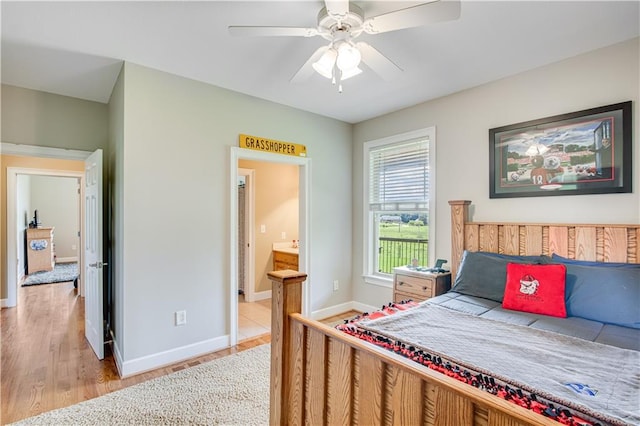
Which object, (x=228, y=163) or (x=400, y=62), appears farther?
(x=228, y=163)

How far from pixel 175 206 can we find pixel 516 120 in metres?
3.19

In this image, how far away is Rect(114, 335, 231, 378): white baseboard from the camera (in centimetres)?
263

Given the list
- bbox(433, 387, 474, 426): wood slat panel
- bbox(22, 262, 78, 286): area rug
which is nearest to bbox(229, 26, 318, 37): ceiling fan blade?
bbox(433, 387, 474, 426): wood slat panel

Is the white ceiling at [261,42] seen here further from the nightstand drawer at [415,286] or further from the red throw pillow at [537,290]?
the nightstand drawer at [415,286]

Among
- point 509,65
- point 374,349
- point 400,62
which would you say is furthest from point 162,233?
point 509,65

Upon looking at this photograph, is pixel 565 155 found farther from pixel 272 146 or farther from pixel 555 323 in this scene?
pixel 272 146

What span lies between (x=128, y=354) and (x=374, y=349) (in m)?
2.41

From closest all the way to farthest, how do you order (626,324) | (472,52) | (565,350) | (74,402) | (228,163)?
(565,350), (626,324), (74,402), (472,52), (228,163)

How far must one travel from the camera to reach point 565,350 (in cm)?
158

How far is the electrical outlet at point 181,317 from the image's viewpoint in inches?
114

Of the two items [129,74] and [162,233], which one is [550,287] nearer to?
[162,233]

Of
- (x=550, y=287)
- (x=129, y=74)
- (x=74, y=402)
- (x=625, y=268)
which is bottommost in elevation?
(x=74, y=402)

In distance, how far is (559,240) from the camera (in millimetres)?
2520

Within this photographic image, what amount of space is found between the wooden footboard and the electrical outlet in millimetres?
1597
